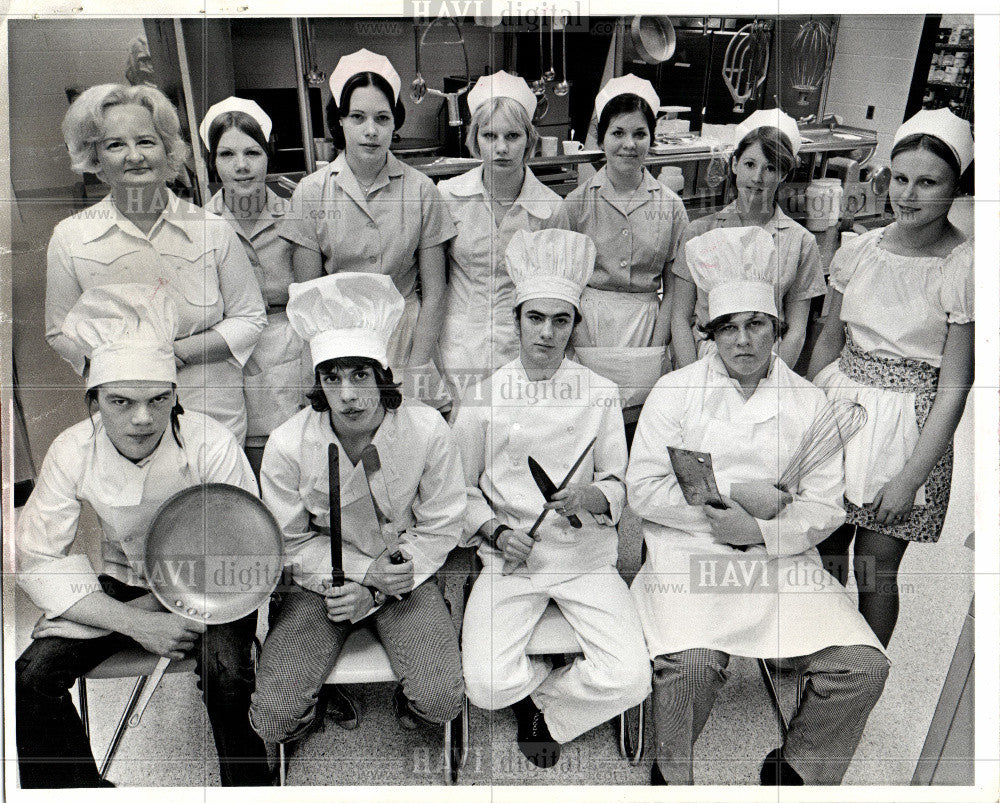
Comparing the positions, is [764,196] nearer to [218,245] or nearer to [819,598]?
[819,598]

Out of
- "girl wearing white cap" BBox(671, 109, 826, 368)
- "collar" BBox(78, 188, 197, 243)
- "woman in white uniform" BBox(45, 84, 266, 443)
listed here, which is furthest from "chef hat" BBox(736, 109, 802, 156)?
"collar" BBox(78, 188, 197, 243)

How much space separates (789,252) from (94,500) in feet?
5.33

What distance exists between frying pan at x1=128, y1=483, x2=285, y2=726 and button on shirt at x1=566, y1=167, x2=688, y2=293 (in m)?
0.96

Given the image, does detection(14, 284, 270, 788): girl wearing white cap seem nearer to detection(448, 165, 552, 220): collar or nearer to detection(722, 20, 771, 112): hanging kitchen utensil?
detection(448, 165, 552, 220): collar

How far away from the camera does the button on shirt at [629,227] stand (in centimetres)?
204

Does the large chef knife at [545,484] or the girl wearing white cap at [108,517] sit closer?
the girl wearing white cap at [108,517]

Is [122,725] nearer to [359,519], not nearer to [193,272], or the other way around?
[359,519]

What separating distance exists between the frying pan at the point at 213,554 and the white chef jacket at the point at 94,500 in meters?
0.03

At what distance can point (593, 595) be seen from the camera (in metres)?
2.03

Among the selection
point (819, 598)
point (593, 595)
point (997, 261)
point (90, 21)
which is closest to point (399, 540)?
point (593, 595)

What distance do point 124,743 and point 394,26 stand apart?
5.66 ft

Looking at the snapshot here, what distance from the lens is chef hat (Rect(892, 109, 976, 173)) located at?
186 cm

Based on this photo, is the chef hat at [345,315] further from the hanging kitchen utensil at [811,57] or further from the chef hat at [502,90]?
the hanging kitchen utensil at [811,57]

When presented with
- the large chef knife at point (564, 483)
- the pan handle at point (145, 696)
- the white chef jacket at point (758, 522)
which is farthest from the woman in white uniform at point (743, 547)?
the pan handle at point (145, 696)
